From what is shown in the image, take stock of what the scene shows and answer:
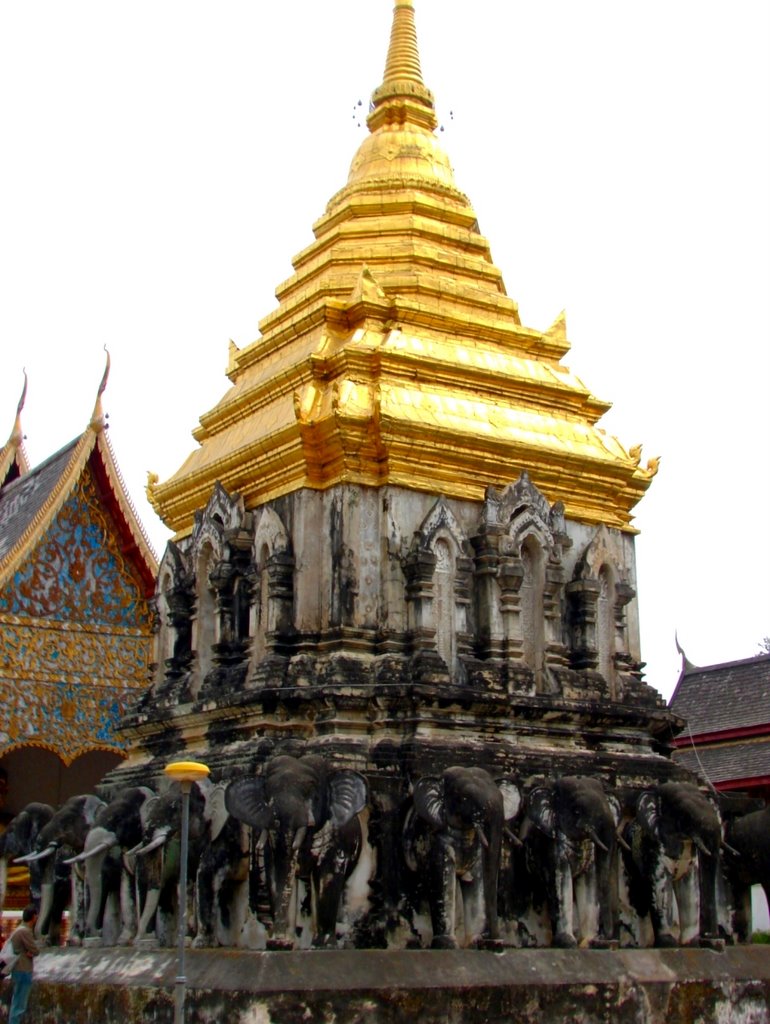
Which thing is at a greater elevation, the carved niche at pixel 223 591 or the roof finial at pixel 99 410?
the roof finial at pixel 99 410

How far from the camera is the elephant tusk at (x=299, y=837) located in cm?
873

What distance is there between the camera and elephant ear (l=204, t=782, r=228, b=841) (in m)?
9.62

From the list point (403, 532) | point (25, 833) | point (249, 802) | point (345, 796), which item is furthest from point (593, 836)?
point (25, 833)

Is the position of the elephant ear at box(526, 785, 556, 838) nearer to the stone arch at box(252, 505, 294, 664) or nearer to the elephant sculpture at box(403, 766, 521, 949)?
the elephant sculpture at box(403, 766, 521, 949)

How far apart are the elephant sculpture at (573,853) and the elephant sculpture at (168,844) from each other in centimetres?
220

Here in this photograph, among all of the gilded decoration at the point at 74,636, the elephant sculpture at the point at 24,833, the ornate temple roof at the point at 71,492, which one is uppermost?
the ornate temple roof at the point at 71,492

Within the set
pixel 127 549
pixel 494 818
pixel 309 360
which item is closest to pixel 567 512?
pixel 309 360

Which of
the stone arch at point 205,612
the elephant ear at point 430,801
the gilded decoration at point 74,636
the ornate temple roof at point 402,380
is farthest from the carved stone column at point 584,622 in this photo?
the gilded decoration at point 74,636

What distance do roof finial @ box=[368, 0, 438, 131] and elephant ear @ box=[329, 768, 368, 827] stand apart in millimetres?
7270

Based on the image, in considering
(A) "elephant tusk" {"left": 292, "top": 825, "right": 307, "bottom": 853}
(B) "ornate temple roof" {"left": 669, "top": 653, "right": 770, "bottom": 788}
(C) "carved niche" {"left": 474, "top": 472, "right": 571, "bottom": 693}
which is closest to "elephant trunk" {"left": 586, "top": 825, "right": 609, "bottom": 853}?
(C) "carved niche" {"left": 474, "top": 472, "right": 571, "bottom": 693}

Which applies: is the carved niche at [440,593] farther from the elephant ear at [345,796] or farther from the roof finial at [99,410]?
the roof finial at [99,410]

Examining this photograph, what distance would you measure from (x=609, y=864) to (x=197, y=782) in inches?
118

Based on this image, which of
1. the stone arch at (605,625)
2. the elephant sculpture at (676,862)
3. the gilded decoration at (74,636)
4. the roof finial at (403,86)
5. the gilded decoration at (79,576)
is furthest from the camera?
the gilded decoration at (79,576)

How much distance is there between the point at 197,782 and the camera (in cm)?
990
